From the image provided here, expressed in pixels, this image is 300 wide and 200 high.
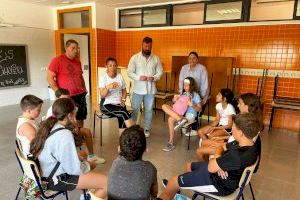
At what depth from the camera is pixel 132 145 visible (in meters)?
1.27

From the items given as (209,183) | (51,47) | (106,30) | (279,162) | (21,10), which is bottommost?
(279,162)

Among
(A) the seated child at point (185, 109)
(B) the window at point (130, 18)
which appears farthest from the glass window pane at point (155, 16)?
(A) the seated child at point (185, 109)

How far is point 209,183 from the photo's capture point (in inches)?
64.8

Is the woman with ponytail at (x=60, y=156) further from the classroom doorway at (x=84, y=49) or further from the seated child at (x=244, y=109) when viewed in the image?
the classroom doorway at (x=84, y=49)

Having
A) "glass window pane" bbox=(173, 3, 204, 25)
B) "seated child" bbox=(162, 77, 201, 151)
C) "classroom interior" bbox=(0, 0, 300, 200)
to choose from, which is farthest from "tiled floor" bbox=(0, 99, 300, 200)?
"glass window pane" bbox=(173, 3, 204, 25)

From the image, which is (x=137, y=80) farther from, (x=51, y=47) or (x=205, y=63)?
(x=51, y=47)

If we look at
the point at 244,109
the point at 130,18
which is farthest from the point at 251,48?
the point at 130,18

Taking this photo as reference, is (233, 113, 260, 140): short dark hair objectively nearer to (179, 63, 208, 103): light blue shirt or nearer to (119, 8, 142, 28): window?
(179, 63, 208, 103): light blue shirt

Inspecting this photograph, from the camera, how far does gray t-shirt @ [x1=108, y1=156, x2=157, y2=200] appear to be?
49.0 inches

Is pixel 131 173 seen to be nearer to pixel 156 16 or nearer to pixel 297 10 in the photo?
pixel 297 10

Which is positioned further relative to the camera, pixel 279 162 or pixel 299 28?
pixel 299 28

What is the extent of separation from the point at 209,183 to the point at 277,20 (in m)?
3.84

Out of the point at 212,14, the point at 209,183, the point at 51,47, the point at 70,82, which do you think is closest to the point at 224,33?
the point at 212,14

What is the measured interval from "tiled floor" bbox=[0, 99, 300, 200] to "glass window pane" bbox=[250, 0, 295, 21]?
216 cm
